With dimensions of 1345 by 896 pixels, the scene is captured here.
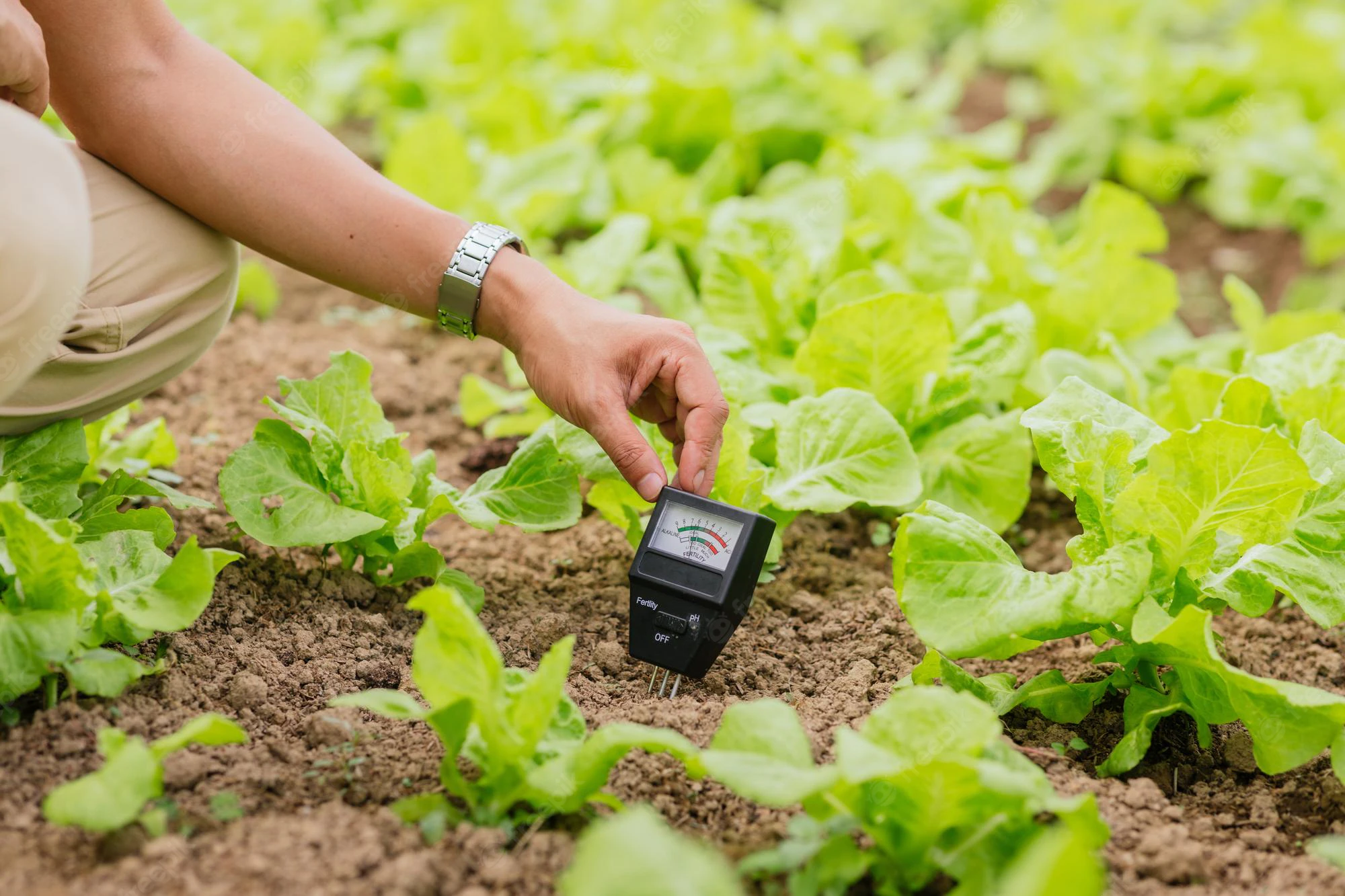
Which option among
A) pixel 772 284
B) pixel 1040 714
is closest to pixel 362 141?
pixel 772 284

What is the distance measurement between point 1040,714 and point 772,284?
3.41 feet

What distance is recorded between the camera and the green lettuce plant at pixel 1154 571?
1.40 meters

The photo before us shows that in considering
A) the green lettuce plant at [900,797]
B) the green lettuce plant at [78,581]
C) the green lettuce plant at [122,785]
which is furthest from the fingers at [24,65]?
the green lettuce plant at [900,797]

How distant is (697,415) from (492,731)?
0.52 metres

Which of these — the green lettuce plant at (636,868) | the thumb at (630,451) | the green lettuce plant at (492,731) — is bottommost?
the green lettuce plant at (492,731)

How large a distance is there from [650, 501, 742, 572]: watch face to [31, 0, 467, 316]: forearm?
47 cm

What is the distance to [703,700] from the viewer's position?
5.23 feet

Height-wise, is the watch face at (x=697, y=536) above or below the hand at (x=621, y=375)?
below

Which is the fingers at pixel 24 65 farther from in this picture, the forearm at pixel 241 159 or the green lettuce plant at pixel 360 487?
the green lettuce plant at pixel 360 487

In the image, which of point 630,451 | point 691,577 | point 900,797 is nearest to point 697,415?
point 630,451

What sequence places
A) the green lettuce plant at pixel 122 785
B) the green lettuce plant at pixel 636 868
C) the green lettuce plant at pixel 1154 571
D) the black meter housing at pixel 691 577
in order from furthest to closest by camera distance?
the black meter housing at pixel 691 577, the green lettuce plant at pixel 1154 571, the green lettuce plant at pixel 122 785, the green lettuce plant at pixel 636 868

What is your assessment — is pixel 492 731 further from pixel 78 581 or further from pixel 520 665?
pixel 78 581

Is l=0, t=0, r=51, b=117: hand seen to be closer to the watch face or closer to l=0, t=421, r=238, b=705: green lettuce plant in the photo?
l=0, t=421, r=238, b=705: green lettuce plant

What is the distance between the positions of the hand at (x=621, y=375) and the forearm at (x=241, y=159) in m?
0.19
